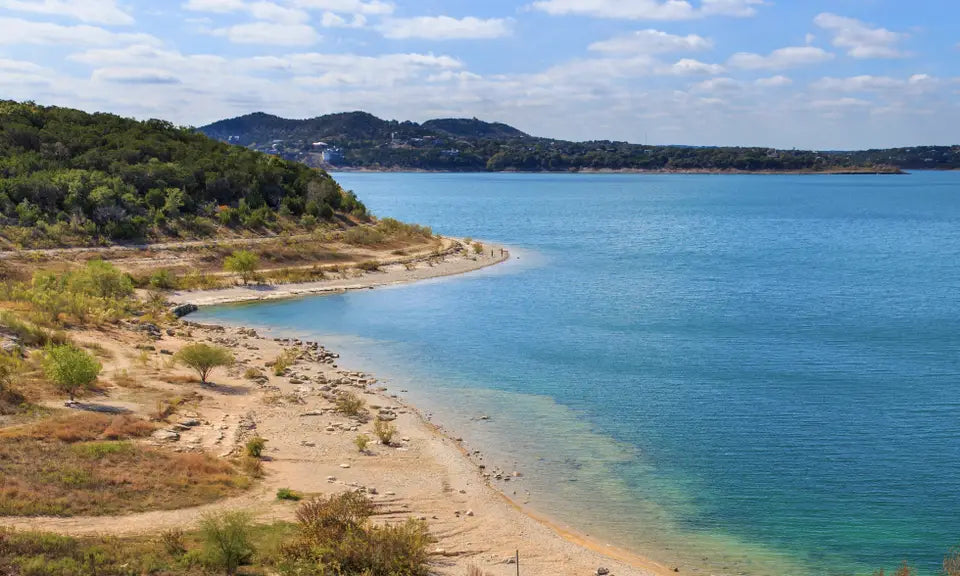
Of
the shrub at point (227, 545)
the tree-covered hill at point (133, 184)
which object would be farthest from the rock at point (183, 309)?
the shrub at point (227, 545)

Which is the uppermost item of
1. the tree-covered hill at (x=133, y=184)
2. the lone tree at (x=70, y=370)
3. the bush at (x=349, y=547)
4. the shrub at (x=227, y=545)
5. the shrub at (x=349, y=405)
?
the tree-covered hill at (x=133, y=184)

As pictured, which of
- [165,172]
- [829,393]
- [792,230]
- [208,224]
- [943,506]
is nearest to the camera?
[943,506]

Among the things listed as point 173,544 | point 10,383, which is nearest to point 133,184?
point 10,383

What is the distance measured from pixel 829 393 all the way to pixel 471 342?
60.3 ft

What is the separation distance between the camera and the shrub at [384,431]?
26.8m

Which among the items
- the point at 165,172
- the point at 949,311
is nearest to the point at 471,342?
the point at 949,311

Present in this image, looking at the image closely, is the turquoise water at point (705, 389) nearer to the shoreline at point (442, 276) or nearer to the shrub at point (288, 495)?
the shoreline at point (442, 276)

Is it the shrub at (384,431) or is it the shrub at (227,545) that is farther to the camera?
the shrub at (384,431)

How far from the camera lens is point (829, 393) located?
33.6 meters

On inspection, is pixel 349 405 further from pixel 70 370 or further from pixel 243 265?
pixel 243 265

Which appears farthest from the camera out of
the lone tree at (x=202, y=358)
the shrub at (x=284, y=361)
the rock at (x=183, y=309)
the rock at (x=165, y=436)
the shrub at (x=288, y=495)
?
the rock at (x=183, y=309)

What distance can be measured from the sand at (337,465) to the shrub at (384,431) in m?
0.36

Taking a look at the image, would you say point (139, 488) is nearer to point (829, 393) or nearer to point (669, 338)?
point (829, 393)

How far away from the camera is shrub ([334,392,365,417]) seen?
29672 mm
